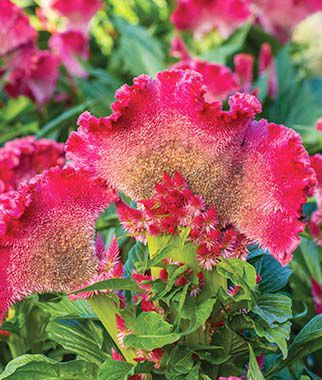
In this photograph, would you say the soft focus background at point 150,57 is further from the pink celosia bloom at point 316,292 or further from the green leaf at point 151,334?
the green leaf at point 151,334

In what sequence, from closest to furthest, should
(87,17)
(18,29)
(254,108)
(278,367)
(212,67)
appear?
(254,108), (278,367), (212,67), (18,29), (87,17)

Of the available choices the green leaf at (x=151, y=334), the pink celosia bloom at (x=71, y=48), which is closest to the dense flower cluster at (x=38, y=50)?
the pink celosia bloom at (x=71, y=48)

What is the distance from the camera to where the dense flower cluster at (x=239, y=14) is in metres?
3.18

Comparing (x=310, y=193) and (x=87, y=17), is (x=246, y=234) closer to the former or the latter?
(x=310, y=193)

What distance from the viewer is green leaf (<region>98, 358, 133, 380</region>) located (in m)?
1.17

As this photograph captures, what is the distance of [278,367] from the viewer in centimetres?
133

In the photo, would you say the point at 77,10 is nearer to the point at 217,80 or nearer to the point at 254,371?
the point at 217,80

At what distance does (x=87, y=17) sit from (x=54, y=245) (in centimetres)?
227

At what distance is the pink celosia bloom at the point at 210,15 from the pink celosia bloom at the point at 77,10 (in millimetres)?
333

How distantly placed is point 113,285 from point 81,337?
0.24 meters

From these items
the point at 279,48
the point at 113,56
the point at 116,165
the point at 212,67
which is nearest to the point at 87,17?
the point at 113,56

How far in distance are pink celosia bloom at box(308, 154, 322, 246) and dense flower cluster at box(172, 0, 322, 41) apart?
1.58 meters

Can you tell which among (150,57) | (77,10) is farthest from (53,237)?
(77,10)

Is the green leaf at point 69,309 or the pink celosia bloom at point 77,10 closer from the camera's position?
the green leaf at point 69,309
